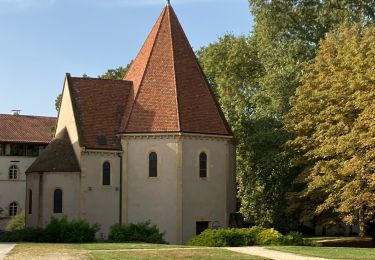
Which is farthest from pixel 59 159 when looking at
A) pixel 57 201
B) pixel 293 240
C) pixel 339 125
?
pixel 339 125

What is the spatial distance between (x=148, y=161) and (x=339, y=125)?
39.8 ft

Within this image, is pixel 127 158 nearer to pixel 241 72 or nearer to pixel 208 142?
pixel 208 142

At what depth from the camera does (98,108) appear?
134ft

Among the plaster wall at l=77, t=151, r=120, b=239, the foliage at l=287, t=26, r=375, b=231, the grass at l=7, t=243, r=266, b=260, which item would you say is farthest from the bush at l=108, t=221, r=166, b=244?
the foliage at l=287, t=26, r=375, b=231

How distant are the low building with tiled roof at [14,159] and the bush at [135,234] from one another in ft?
119

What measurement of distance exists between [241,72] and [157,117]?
13.2 meters

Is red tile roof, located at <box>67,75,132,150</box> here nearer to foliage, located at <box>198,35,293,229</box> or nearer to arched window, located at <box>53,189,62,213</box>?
arched window, located at <box>53,189,62,213</box>

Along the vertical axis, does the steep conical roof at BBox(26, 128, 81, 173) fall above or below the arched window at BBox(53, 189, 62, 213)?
above

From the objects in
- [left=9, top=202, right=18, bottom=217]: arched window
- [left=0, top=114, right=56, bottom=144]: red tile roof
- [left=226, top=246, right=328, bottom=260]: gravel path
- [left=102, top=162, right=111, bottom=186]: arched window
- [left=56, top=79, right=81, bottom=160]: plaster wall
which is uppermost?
[left=0, top=114, right=56, bottom=144]: red tile roof

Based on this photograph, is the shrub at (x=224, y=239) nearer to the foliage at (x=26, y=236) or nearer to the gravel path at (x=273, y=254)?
the gravel path at (x=273, y=254)

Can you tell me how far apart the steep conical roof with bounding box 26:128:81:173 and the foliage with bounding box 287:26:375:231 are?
13.9 meters

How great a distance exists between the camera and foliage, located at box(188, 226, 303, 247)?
3017 cm

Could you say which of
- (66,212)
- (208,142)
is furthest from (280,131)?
(66,212)

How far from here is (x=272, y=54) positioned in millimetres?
45531
